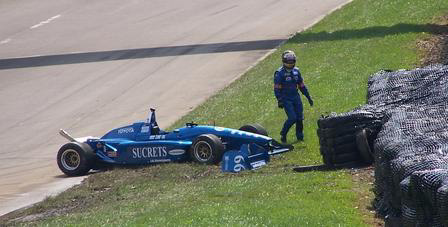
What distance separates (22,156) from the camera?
852 inches

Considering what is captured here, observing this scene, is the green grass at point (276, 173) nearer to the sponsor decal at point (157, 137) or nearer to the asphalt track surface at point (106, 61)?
the sponsor decal at point (157, 137)

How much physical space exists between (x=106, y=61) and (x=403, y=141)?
20.5 meters

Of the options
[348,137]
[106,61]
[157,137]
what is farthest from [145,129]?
[106,61]

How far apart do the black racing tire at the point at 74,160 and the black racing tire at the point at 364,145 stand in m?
6.17

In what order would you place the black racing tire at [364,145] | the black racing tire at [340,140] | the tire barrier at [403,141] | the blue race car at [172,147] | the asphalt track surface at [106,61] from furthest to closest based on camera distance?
1. the asphalt track surface at [106,61]
2. the blue race car at [172,147]
3. the black racing tire at [340,140]
4. the black racing tire at [364,145]
5. the tire barrier at [403,141]

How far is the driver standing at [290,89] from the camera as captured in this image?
1733 cm

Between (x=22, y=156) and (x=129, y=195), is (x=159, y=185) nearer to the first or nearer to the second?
(x=129, y=195)

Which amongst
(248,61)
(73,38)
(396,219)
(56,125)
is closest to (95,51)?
(73,38)

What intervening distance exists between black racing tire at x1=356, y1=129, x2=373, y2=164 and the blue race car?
2764 millimetres

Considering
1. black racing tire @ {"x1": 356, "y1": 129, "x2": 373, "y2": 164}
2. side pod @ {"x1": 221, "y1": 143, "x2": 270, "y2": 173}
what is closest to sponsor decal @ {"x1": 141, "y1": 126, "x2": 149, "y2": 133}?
side pod @ {"x1": 221, "y1": 143, "x2": 270, "y2": 173}

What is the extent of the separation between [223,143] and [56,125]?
308 inches

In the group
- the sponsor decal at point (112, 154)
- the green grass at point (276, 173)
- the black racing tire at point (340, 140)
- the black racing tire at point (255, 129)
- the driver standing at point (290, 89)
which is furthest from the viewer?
the sponsor decal at point (112, 154)

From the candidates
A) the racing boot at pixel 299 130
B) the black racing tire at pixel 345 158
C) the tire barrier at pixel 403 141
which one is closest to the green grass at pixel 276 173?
the racing boot at pixel 299 130

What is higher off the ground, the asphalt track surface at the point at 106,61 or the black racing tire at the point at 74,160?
the asphalt track surface at the point at 106,61
